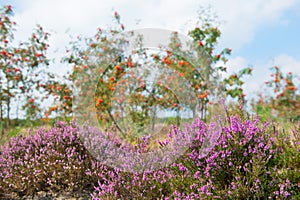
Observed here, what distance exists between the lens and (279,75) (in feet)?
31.2

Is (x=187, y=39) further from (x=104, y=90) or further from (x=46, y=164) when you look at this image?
(x=46, y=164)

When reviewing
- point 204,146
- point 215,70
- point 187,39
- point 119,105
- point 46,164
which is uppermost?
point 187,39

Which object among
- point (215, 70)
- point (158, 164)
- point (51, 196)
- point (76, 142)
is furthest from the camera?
point (215, 70)

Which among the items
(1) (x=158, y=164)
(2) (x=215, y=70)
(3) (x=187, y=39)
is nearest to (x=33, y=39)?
(3) (x=187, y=39)

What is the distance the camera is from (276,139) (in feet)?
10.1

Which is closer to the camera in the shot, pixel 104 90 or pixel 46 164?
pixel 46 164

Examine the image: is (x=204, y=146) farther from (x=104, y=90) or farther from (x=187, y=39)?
(x=187, y=39)

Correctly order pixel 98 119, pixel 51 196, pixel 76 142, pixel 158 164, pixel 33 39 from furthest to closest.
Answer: pixel 33 39
pixel 98 119
pixel 76 142
pixel 51 196
pixel 158 164

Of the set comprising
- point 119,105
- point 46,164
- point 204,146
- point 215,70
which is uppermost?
point 215,70

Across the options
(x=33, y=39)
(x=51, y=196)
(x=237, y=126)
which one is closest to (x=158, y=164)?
(x=237, y=126)

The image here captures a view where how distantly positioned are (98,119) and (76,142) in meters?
2.81

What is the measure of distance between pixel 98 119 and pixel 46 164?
9.79 ft

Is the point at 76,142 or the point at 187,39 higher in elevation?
the point at 187,39

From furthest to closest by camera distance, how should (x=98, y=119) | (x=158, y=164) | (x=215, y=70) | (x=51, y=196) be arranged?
(x=215, y=70) < (x=98, y=119) < (x=51, y=196) < (x=158, y=164)
